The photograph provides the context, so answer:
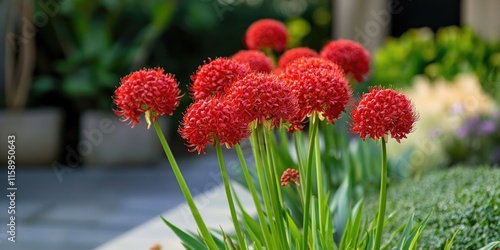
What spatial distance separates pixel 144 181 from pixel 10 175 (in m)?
1.11

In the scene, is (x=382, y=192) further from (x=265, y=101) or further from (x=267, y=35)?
(x=267, y=35)

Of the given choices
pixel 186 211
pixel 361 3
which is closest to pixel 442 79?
pixel 361 3

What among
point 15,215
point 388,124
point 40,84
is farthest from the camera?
point 40,84

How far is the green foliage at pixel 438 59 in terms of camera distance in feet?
21.5

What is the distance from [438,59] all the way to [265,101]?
17.8 feet

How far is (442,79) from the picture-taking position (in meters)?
6.36

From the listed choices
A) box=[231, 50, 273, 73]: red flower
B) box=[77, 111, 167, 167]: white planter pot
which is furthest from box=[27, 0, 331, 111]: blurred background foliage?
box=[231, 50, 273, 73]: red flower

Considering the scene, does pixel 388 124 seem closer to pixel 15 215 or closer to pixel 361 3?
pixel 15 215

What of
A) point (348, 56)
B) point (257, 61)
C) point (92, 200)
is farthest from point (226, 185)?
point (92, 200)

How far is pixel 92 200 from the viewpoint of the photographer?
251 inches

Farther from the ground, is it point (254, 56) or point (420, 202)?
point (254, 56)

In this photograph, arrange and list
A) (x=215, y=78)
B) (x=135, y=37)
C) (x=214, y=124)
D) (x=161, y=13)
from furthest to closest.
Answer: (x=135, y=37) < (x=161, y=13) < (x=215, y=78) < (x=214, y=124)

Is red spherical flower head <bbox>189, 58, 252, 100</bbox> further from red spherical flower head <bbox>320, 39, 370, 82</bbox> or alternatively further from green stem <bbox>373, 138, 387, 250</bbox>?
red spherical flower head <bbox>320, 39, 370, 82</bbox>

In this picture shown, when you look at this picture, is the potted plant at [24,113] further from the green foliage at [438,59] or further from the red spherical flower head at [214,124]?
the red spherical flower head at [214,124]
